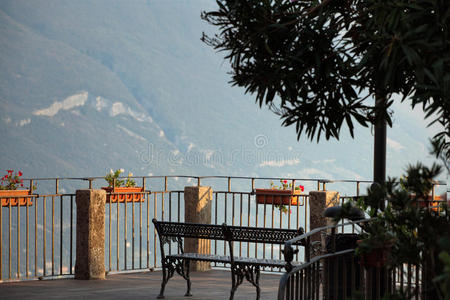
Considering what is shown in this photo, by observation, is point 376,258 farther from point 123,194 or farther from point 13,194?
point 13,194

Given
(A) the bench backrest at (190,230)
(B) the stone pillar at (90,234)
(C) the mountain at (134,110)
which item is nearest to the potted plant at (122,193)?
(B) the stone pillar at (90,234)

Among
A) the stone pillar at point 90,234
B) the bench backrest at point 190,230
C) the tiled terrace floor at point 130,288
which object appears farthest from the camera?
the stone pillar at point 90,234

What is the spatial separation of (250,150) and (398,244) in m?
70.1

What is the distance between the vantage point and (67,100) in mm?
63688

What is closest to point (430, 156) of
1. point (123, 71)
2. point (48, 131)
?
point (48, 131)

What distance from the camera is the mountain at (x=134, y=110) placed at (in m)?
61.5

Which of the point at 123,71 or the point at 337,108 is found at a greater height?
the point at 123,71

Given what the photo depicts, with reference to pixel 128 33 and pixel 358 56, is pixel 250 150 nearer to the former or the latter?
pixel 128 33

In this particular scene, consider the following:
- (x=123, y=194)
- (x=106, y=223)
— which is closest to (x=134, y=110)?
(x=106, y=223)

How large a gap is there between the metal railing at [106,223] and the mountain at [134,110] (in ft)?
9.18

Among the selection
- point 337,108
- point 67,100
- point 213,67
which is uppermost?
point 213,67

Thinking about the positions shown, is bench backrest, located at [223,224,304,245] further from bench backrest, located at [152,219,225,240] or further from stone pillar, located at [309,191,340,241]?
stone pillar, located at [309,191,340,241]

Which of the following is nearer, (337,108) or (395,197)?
(395,197)

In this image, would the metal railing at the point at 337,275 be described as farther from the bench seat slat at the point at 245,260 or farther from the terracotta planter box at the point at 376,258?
the bench seat slat at the point at 245,260
